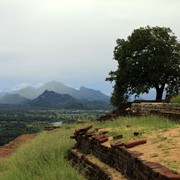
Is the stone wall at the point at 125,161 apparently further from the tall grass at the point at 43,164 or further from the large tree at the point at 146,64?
the large tree at the point at 146,64

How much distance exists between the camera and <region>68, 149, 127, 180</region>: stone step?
874 centimetres

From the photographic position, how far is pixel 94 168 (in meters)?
9.91

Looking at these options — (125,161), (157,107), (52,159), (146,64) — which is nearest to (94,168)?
(125,161)

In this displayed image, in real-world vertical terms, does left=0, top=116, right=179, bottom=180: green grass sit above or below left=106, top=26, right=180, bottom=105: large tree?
below

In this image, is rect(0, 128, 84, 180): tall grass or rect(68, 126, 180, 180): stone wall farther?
rect(0, 128, 84, 180): tall grass

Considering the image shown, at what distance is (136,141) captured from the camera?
9312mm

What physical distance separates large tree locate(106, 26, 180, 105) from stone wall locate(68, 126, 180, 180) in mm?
24892

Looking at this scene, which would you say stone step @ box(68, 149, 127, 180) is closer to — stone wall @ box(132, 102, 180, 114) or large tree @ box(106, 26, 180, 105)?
stone wall @ box(132, 102, 180, 114)

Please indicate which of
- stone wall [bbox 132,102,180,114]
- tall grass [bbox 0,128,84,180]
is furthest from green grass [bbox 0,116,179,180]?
stone wall [bbox 132,102,180,114]

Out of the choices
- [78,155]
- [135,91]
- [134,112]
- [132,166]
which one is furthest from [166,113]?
[135,91]

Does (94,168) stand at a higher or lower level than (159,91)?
lower

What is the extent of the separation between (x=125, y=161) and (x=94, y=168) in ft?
5.54

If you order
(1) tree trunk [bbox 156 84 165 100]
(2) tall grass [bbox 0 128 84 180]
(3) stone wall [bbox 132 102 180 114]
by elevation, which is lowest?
(2) tall grass [bbox 0 128 84 180]

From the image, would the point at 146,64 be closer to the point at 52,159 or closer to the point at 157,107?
the point at 157,107
